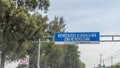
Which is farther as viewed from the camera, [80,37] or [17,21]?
[80,37]

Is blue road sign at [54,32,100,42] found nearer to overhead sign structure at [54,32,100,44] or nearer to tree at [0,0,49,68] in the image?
overhead sign structure at [54,32,100,44]

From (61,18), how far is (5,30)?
47.0 meters

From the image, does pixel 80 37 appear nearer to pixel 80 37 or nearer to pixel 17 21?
pixel 80 37

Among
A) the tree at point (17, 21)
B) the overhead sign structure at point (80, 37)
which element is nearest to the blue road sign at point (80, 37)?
the overhead sign structure at point (80, 37)

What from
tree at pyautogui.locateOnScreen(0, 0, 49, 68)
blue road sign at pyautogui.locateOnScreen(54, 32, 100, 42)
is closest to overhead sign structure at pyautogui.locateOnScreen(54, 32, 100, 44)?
blue road sign at pyautogui.locateOnScreen(54, 32, 100, 42)

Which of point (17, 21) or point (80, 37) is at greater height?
point (17, 21)

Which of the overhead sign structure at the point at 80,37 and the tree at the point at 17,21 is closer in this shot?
the tree at the point at 17,21

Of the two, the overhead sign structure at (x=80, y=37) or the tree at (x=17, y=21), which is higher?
the tree at (x=17, y=21)

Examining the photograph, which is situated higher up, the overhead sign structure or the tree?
the tree

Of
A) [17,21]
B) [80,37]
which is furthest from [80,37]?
[17,21]

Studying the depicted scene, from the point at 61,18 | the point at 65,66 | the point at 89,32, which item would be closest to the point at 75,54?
the point at 65,66

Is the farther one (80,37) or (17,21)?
(80,37)

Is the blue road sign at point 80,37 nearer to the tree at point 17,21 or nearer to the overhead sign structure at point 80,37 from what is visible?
the overhead sign structure at point 80,37

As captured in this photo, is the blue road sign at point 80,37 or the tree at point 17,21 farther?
the blue road sign at point 80,37
